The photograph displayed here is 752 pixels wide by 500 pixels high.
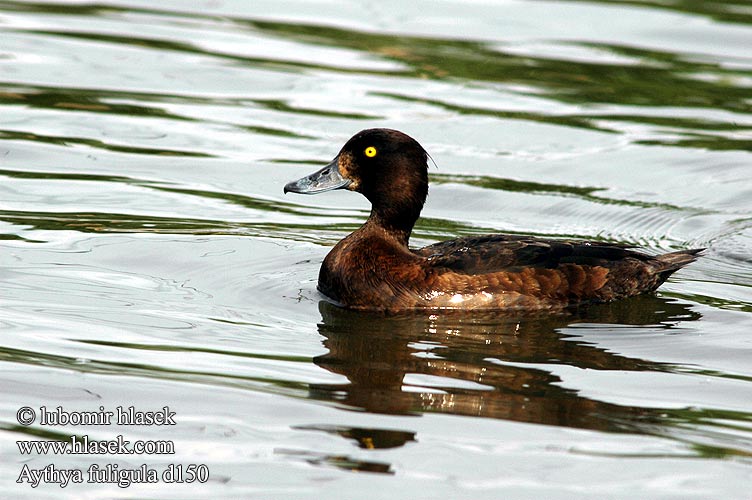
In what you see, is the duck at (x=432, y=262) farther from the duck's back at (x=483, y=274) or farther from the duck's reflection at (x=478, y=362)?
the duck's reflection at (x=478, y=362)

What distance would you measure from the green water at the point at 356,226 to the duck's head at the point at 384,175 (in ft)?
2.36

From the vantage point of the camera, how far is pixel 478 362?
7.55 m

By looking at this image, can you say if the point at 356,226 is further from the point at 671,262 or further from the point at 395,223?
the point at 671,262

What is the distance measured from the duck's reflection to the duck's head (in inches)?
35.6

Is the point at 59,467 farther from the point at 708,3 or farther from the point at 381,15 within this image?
the point at 708,3

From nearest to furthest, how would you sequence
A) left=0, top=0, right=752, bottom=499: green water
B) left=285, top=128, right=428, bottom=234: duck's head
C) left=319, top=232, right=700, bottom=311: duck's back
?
left=0, top=0, right=752, bottom=499: green water < left=319, top=232, right=700, bottom=311: duck's back < left=285, top=128, right=428, bottom=234: duck's head

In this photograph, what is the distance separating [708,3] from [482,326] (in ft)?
Result: 35.9

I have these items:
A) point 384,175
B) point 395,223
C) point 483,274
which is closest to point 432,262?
point 483,274

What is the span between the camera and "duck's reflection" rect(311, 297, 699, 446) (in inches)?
265

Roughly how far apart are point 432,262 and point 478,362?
1.47 meters

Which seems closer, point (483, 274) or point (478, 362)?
point (478, 362)

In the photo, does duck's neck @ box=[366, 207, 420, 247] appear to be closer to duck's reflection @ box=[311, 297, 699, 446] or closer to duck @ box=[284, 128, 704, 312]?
duck @ box=[284, 128, 704, 312]

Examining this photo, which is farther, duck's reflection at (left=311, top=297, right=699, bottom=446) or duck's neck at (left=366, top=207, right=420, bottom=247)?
duck's neck at (left=366, top=207, right=420, bottom=247)

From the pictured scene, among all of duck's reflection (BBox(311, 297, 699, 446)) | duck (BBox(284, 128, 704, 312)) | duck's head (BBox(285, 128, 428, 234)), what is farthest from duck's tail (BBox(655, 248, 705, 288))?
duck's head (BBox(285, 128, 428, 234))
